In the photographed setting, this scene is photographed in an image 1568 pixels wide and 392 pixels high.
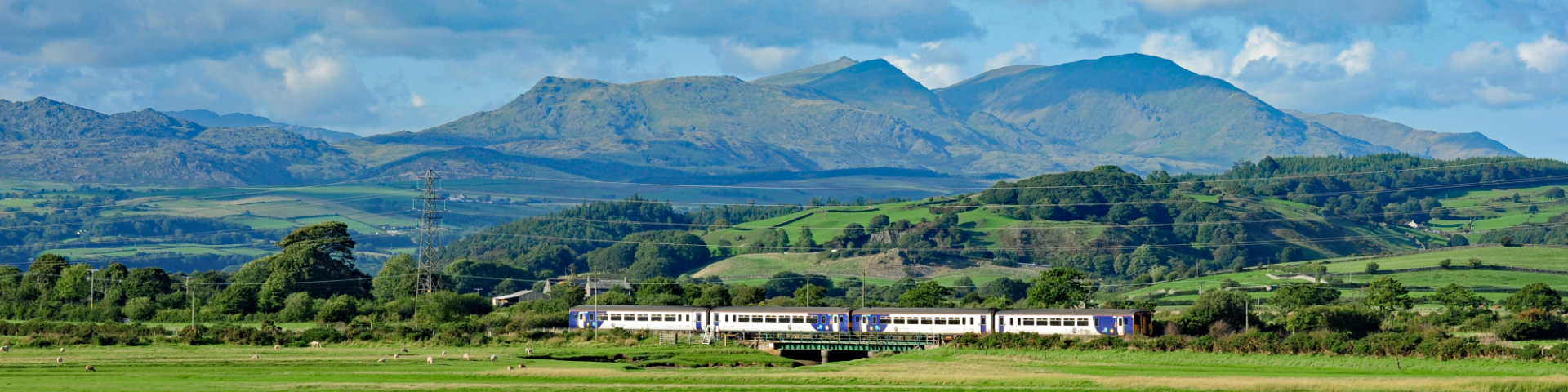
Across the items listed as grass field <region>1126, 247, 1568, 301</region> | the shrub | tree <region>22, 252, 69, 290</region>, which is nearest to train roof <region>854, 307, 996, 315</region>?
the shrub

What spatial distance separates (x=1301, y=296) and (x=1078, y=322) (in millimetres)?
27796

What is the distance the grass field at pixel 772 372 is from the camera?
52.5m

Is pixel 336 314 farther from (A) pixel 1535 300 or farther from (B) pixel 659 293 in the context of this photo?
(A) pixel 1535 300

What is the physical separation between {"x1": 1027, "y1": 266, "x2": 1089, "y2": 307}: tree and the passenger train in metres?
12.9

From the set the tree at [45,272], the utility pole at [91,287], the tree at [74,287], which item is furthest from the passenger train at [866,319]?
the tree at [45,272]

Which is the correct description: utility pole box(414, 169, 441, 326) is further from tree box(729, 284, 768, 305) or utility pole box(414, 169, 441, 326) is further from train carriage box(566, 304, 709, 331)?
tree box(729, 284, 768, 305)

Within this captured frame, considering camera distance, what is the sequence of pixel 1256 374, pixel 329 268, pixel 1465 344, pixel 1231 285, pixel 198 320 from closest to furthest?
pixel 1256 374 → pixel 1465 344 → pixel 198 320 → pixel 329 268 → pixel 1231 285

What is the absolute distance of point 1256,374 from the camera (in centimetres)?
5631

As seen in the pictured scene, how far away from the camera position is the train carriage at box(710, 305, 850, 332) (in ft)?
269

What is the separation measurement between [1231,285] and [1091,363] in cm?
7209

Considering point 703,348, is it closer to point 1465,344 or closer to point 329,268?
point 1465,344

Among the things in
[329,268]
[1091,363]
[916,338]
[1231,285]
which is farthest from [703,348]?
[1231,285]

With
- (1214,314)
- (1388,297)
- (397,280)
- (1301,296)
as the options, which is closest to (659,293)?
(397,280)

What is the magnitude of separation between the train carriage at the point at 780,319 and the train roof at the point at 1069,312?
9.10 meters
